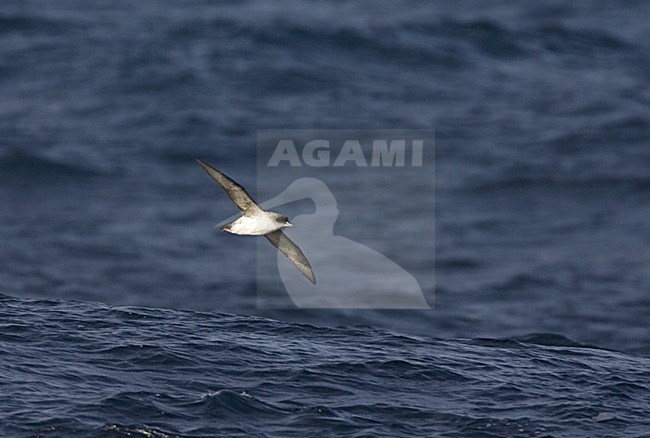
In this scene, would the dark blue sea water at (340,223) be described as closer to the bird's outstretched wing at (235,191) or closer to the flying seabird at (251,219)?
the flying seabird at (251,219)

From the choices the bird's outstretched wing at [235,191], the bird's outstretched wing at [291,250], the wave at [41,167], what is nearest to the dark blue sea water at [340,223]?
the wave at [41,167]

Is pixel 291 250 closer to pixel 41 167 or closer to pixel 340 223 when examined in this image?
pixel 340 223

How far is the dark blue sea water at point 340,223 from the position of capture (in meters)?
14.3

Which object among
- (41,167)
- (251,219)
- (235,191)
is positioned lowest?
(251,219)

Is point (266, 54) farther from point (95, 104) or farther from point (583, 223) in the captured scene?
point (583, 223)

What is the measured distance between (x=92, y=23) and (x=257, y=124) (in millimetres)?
8473

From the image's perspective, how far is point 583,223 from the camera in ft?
95.3

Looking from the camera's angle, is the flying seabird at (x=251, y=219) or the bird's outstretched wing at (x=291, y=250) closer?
the flying seabird at (x=251, y=219)

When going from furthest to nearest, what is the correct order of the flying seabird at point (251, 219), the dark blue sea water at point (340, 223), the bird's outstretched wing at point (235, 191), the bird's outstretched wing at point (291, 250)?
the bird's outstretched wing at point (291, 250), the dark blue sea water at point (340, 223), the flying seabird at point (251, 219), the bird's outstretched wing at point (235, 191)

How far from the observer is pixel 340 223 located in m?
29.5

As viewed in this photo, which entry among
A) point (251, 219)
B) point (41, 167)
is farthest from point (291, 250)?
point (41, 167)

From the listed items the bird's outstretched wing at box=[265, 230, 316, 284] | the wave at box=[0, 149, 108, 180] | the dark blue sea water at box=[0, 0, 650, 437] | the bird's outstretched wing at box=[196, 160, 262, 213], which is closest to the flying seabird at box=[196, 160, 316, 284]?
the bird's outstretched wing at box=[196, 160, 262, 213]

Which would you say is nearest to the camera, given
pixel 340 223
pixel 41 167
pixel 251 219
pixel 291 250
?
pixel 251 219

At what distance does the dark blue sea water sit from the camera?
14.3m
